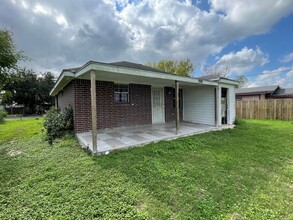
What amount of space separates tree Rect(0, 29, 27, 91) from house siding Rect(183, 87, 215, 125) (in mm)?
11514

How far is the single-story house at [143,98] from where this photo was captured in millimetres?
6245

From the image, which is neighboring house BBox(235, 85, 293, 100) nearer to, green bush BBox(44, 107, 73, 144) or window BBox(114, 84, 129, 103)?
window BBox(114, 84, 129, 103)

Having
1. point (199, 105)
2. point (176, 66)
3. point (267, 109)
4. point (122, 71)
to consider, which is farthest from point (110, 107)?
point (176, 66)

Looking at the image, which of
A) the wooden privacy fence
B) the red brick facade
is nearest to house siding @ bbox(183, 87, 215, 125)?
the red brick facade

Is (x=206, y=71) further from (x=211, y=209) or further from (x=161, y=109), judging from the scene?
(x=211, y=209)

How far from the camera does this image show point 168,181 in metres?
2.87

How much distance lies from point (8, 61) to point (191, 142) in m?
12.6

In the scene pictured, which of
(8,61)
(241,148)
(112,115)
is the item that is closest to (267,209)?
(241,148)

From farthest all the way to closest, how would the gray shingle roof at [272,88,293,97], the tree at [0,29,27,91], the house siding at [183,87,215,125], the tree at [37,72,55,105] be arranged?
the tree at [37,72,55,105]
the gray shingle roof at [272,88,293,97]
the tree at [0,29,27,91]
the house siding at [183,87,215,125]

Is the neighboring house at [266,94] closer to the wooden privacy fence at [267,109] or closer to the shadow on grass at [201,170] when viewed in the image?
the wooden privacy fence at [267,109]

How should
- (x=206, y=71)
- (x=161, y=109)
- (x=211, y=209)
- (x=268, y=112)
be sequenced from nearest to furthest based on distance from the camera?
(x=211, y=209), (x=161, y=109), (x=268, y=112), (x=206, y=71)

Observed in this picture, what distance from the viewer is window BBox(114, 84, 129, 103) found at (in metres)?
7.34

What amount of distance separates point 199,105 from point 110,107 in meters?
5.01

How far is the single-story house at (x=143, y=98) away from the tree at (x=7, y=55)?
506 cm
